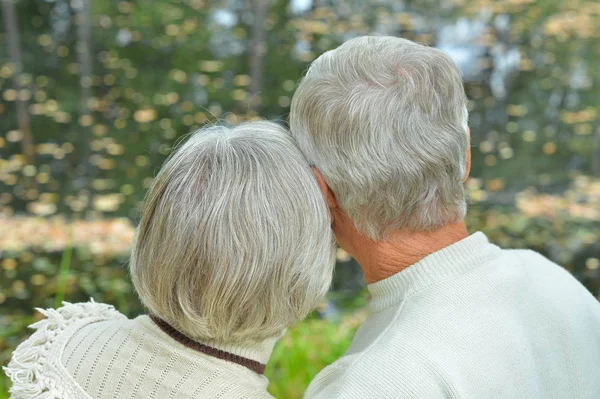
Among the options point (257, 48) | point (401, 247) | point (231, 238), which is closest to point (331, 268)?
point (401, 247)

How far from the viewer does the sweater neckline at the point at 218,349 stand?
4.54 ft

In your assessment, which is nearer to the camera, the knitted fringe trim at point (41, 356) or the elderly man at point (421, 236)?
the elderly man at point (421, 236)

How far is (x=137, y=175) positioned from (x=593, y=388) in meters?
4.18

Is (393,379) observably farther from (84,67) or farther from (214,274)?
(84,67)

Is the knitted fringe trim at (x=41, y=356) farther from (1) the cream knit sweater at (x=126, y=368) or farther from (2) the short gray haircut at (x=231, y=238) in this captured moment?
(2) the short gray haircut at (x=231, y=238)

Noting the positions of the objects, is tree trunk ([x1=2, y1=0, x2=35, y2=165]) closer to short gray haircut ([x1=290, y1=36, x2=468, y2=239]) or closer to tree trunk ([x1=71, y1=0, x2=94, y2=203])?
tree trunk ([x1=71, y1=0, x2=94, y2=203])

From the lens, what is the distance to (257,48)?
227 inches

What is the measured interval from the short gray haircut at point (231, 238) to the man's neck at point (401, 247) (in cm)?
13

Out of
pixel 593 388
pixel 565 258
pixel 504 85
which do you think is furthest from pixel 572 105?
pixel 593 388

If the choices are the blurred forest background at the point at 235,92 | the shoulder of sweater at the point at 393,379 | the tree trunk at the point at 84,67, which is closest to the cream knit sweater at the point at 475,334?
the shoulder of sweater at the point at 393,379

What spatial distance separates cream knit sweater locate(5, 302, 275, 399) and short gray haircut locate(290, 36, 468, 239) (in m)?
0.35

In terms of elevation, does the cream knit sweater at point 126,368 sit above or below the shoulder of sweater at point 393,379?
below

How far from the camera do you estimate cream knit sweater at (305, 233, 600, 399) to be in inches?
48.1

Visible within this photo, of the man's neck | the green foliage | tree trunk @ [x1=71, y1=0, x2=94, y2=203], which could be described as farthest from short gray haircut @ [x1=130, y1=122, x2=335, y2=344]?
tree trunk @ [x1=71, y1=0, x2=94, y2=203]
